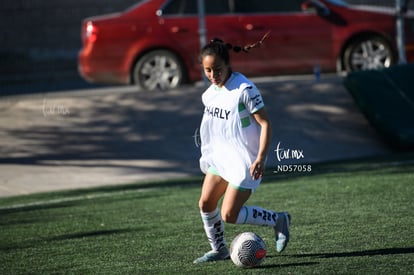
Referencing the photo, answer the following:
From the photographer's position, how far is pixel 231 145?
6.69m

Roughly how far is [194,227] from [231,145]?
79.4 inches

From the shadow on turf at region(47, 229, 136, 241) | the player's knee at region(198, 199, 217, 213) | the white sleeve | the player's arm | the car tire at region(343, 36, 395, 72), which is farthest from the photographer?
the car tire at region(343, 36, 395, 72)

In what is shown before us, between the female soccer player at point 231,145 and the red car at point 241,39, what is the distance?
30.0ft

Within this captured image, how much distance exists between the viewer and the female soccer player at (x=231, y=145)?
6.60 metres

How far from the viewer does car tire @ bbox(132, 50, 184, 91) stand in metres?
15.9

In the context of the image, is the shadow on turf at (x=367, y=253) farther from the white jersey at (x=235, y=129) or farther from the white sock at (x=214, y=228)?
the white jersey at (x=235, y=129)

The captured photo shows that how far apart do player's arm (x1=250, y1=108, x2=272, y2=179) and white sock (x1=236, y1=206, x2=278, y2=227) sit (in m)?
0.35

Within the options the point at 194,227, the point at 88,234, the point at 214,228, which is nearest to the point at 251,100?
the point at 214,228

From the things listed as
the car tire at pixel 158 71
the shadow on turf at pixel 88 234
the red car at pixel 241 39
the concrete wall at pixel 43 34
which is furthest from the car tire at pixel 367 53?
the concrete wall at pixel 43 34

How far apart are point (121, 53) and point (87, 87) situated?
24.7 feet

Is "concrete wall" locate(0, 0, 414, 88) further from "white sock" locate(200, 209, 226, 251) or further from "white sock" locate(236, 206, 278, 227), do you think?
"white sock" locate(236, 206, 278, 227)

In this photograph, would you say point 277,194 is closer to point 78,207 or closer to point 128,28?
point 78,207

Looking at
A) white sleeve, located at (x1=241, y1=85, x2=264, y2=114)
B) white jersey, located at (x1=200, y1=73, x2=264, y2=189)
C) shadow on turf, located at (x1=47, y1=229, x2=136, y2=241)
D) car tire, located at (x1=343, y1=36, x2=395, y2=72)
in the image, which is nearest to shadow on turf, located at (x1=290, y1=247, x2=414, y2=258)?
white jersey, located at (x1=200, y1=73, x2=264, y2=189)

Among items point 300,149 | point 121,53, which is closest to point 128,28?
point 121,53
